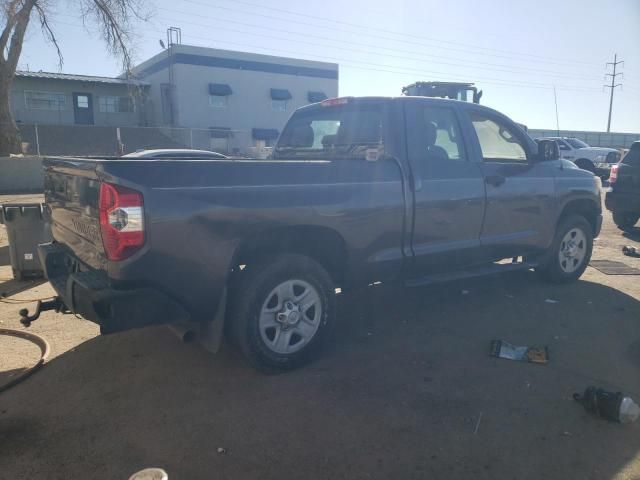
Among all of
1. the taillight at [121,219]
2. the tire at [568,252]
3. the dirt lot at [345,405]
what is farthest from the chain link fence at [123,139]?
the taillight at [121,219]

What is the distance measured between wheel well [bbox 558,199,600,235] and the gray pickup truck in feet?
0.55

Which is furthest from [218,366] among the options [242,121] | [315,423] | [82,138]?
[242,121]

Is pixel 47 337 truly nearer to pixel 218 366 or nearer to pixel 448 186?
pixel 218 366

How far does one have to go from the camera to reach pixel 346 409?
3176 millimetres

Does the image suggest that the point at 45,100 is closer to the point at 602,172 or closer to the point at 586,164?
the point at 586,164

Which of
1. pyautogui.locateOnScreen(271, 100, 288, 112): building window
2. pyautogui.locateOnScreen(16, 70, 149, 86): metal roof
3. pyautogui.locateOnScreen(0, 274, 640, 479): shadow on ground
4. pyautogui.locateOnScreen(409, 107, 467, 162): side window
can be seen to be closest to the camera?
pyautogui.locateOnScreen(0, 274, 640, 479): shadow on ground

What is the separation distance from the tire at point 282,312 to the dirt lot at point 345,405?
0.17 m

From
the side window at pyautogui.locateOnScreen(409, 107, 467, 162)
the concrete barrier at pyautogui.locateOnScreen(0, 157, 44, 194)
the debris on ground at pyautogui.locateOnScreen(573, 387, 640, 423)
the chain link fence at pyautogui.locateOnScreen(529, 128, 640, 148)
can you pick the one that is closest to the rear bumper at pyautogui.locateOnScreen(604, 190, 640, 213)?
the side window at pyautogui.locateOnScreen(409, 107, 467, 162)

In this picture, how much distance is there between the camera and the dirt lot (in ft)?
8.71

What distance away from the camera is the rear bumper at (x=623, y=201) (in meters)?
9.09

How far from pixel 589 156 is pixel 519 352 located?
22645 millimetres

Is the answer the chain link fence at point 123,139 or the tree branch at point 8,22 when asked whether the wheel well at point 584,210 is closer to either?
the tree branch at point 8,22

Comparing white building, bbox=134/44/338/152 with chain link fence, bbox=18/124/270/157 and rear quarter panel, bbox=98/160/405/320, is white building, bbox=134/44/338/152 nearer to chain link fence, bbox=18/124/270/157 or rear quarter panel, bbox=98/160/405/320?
chain link fence, bbox=18/124/270/157

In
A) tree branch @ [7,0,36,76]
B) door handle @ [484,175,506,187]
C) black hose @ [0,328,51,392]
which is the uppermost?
tree branch @ [7,0,36,76]
